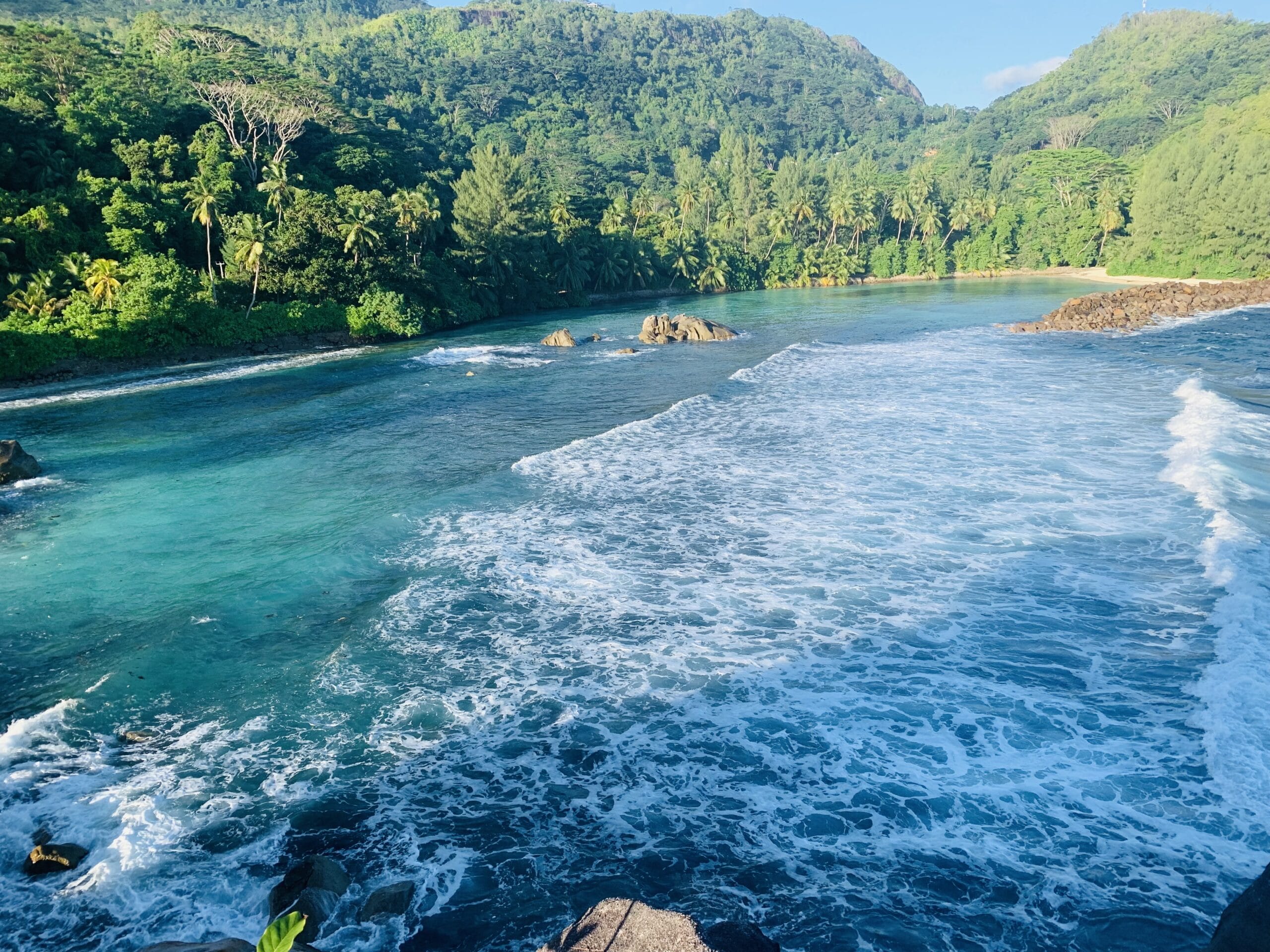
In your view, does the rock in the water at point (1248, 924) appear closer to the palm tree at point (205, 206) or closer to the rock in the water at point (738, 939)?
the rock in the water at point (738, 939)

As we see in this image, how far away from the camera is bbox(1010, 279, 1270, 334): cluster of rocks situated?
161 ft

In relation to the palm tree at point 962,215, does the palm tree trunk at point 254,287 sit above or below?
below

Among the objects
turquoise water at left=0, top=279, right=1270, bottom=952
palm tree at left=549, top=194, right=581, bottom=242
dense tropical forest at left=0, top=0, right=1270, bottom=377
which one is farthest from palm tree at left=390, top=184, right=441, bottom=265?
turquoise water at left=0, top=279, right=1270, bottom=952

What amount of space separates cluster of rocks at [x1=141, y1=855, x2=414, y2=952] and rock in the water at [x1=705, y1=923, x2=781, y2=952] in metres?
3.25

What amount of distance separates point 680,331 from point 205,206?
29947mm

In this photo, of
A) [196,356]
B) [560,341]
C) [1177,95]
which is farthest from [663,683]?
[1177,95]

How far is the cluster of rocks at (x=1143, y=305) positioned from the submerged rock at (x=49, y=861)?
5135 centimetres

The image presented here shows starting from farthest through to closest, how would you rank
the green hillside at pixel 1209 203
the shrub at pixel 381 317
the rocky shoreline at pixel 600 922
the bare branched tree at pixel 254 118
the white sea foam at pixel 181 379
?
the green hillside at pixel 1209 203
the bare branched tree at pixel 254 118
the shrub at pixel 381 317
the white sea foam at pixel 181 379
the rocky shoreline at pixel 600 922

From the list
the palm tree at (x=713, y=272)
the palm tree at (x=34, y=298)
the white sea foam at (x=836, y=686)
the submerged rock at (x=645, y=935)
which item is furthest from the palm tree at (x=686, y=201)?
the submerged rock at (x=645, y=935)

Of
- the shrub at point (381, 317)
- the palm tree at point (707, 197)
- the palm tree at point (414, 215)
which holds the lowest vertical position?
the shrub at point (381, 317)

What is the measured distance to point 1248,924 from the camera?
5.09m

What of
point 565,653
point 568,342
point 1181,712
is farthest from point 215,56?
point 1181,712

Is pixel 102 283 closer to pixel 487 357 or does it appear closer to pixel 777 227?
pixel 487 357

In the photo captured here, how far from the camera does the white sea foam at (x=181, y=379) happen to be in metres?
35.0
